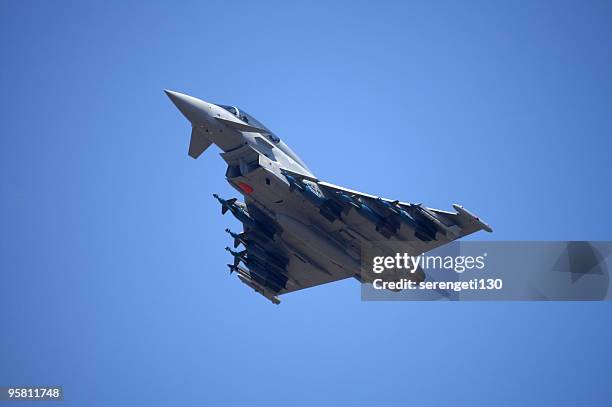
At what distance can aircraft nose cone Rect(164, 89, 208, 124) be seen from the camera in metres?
35.4

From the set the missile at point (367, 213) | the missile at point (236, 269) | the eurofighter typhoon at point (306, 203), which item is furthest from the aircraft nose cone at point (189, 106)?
the missile at point (236, 269)

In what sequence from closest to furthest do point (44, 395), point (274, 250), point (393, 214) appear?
point (393, 214) < point (44, 395) < point (274, 250)

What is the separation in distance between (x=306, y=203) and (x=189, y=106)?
678 cm

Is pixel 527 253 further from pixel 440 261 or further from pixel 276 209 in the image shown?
pixel 276 209

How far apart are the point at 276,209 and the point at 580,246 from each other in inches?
565

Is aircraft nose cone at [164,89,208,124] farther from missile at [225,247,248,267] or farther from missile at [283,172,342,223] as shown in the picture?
missile at [225,247,248,267]

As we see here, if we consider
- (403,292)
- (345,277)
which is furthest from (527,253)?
(345,277)

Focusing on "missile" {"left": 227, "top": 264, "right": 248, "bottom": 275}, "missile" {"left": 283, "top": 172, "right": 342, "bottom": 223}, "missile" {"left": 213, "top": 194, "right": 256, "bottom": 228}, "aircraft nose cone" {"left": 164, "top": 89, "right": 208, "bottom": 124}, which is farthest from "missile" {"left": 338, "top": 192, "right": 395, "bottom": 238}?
"missile" {"left": 227, "top": 264, "right": 248, "bottom": 275}

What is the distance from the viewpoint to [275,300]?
43.9 meters

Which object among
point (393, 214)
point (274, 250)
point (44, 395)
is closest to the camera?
point (393, 214)

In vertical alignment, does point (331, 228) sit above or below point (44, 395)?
above

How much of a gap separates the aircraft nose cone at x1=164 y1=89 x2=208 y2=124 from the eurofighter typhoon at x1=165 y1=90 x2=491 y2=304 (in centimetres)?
4

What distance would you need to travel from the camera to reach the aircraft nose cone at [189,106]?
1395 inches

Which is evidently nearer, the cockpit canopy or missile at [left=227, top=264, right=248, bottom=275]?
the cockpit canopy
